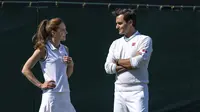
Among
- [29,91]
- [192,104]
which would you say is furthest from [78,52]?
[192,104]

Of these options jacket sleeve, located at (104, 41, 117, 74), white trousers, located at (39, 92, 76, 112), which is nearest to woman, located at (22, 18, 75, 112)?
white trousers, located at (39, 92, 76, 112)

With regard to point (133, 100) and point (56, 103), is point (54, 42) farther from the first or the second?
point (133, 100)

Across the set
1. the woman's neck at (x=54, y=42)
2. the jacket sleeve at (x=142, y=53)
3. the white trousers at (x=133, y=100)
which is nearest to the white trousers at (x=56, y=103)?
the woman's neck at (x=54, y=42)

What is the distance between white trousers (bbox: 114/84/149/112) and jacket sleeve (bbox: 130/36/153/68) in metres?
0.27

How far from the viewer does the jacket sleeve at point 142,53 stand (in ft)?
19.3

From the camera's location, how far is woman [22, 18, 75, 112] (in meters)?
5.44

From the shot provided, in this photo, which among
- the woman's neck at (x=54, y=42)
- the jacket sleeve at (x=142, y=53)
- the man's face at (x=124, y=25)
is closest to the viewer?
the woman's neck at (x=54, y=42)

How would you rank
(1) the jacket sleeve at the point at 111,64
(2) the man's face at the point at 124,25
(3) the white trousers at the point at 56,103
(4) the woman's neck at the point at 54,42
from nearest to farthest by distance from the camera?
1. (3) the white trousers at the point at 56,103
2. (4) the woman's neck at the point at 54,42
3. (2) the man's face at the point at 124,25
4. (1) the jacket sleeve at the point at 111,64

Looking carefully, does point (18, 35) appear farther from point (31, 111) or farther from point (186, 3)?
point (186, 3)

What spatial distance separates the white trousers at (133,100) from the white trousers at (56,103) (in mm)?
733

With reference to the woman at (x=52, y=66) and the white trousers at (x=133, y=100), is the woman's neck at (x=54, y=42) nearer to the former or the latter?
the woman at (x=52, y=66)

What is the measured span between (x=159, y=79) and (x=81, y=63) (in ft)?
5.40

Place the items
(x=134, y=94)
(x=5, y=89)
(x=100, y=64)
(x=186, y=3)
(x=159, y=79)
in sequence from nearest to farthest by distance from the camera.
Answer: (x=134, y=94), (x=5, y=89), (x=100, y=64), (x=159, y=79), (x=186, y=3)

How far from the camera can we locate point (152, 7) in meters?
9.88
